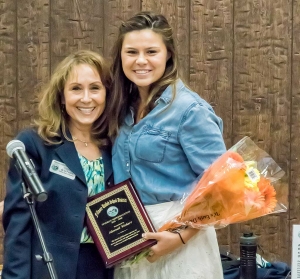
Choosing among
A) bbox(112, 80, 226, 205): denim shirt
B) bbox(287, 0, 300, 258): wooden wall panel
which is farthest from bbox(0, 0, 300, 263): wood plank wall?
bbox(112, 80, 226, 205): denim shirt

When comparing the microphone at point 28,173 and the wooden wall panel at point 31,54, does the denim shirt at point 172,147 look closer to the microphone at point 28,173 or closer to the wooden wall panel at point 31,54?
the microphone at point 28,173

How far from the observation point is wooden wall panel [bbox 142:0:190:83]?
2.43m

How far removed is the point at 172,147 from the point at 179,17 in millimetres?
903

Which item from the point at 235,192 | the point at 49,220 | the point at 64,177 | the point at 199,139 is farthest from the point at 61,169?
the point at 235,192

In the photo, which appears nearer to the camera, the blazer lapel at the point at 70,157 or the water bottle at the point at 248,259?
the blazer lapel at the point at 70,157

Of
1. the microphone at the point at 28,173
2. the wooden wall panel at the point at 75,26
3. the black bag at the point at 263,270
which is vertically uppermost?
the wooden wall panel at the point at 75,26

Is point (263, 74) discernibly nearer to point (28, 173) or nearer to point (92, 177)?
point (92, 177)

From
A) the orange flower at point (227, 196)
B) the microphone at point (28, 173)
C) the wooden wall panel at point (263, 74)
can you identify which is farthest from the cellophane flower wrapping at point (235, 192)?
the wooden wall panel at point (263, 74)

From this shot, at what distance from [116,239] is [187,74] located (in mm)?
971

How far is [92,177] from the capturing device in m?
1.77

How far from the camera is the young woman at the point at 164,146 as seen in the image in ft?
5.50

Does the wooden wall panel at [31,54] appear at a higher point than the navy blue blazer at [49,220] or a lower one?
higher

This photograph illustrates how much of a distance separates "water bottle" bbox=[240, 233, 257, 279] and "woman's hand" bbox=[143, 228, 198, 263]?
1.41ft

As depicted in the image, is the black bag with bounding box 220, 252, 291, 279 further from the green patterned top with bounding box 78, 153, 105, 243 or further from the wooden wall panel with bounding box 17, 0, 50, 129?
the wooden wall panel with bounding box 17, 0, 50, 129
